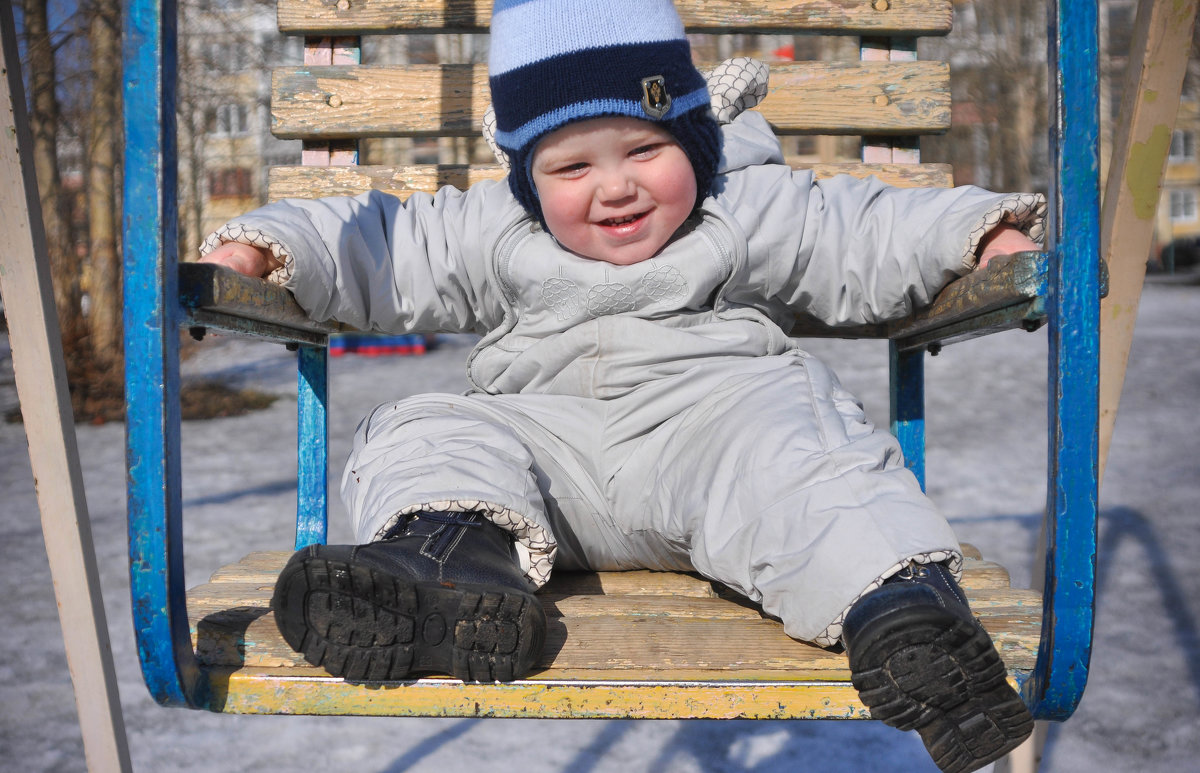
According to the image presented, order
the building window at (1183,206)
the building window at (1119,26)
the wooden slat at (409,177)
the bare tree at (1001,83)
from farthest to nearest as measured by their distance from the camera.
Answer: the building window at (1183,206) → the building window at (1119,26) → the bare tree at (1001,83) → the wooden slat at (409,177)

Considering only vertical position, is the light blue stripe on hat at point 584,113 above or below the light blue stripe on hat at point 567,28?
below

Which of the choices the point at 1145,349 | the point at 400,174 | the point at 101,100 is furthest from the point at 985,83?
the point at 400,174

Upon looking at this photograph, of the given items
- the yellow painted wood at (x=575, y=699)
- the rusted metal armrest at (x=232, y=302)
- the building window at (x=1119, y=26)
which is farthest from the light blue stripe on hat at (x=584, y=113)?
the building window at (x=1119, y=26)

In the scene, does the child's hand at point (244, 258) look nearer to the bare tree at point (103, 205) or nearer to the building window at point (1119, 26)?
the bare tree at point (103, 205)

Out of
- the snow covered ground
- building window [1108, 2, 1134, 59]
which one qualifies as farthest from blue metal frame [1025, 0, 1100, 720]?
building window [1108, 2, 1134, 59]

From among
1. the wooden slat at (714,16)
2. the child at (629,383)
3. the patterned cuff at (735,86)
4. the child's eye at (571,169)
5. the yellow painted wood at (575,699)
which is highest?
the wooden slat at (714,16)

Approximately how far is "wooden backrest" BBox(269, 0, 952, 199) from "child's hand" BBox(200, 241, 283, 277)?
0.60 m

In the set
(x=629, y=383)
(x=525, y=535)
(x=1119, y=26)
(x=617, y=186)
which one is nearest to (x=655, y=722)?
(x=629, y=383)

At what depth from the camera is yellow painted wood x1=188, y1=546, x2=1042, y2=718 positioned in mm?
871

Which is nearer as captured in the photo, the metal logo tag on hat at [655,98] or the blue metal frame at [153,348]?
the blue metal frame at [153,348]

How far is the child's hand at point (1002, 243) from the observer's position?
3.81 ft

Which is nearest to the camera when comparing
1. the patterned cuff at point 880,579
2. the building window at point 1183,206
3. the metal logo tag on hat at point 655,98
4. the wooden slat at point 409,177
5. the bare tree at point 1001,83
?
the patterned cuff at point 880,579

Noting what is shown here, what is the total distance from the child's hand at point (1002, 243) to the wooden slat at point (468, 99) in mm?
698

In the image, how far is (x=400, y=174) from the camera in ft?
6.05
